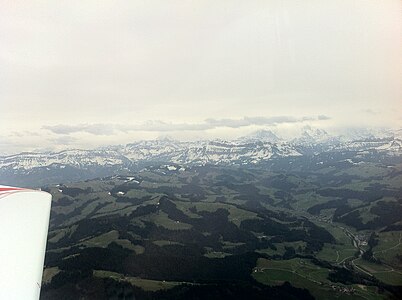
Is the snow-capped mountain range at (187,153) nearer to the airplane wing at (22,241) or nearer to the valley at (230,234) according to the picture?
the valley at (230,234)

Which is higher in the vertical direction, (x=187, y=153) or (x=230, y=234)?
(x=187, y=153)

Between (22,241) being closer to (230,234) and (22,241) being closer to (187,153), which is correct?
(230,234)

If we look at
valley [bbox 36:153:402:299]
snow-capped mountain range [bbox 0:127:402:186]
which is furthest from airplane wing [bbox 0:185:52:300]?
snow-capped mountain range [bbox 0:127:402:186]

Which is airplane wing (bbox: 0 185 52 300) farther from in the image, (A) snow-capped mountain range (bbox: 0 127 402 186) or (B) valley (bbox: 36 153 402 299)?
(A) snow-capped mountain range (bbox: 0 127 402 186)

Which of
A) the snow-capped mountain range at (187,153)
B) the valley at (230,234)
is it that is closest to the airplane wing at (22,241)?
the valley at (230,234)

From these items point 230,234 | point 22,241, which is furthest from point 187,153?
point 22,241

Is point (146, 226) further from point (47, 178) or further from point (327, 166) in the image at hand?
point (327, 166)

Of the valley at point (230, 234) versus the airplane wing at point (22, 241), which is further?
the valley at point (230, 234)
